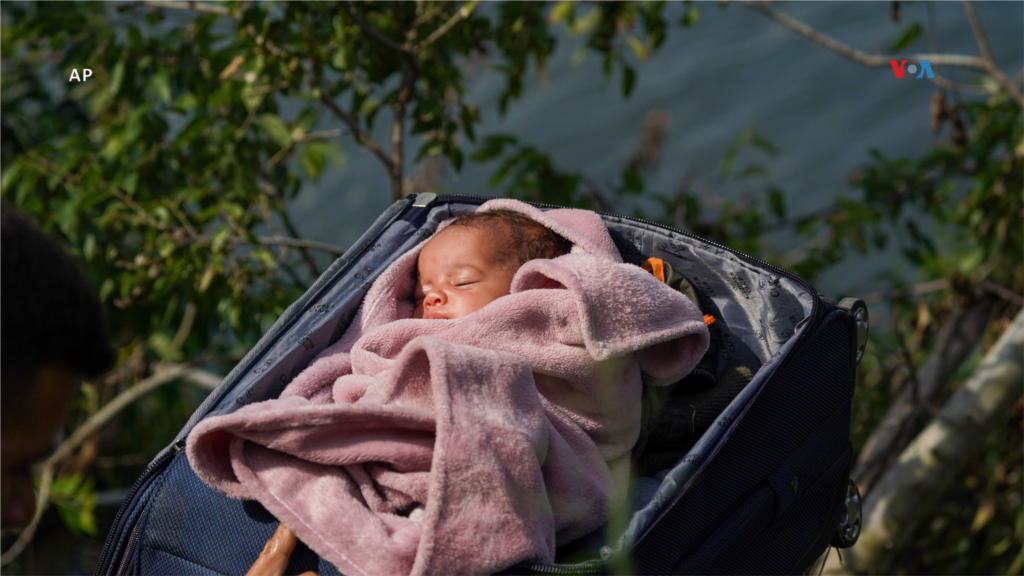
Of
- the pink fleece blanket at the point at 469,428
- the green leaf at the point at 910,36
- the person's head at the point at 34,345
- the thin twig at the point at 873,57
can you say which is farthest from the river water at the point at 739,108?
the person's head at the point at 34,345

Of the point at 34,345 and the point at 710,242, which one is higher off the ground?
the point at 34,345

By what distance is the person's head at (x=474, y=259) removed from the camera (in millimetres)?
1487

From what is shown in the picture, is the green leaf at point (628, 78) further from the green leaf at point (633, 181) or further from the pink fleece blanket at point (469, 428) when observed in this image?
the pink fleece blanket at point (469, 428)

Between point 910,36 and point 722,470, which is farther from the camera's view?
point 910,36

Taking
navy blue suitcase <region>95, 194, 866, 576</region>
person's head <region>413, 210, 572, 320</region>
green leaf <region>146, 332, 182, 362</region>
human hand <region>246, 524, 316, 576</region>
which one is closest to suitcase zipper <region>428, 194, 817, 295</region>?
navy blue suitcase <region>95, 194, 866, 576</region>

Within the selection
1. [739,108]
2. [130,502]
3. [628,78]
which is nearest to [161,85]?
[130,502]

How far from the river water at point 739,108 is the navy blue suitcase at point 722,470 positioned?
2530 millimetres

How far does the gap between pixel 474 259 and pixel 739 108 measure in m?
3.45

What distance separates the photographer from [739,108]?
460 centimetres

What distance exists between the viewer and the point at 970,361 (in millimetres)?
2805

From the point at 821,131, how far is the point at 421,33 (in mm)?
2966

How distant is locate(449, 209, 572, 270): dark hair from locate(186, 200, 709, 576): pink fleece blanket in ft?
0.34

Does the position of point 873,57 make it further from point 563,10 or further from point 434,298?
point 434,298

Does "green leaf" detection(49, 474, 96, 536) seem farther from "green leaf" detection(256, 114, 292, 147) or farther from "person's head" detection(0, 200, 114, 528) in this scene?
"person's head" detection(0, 200, 114, 528)
